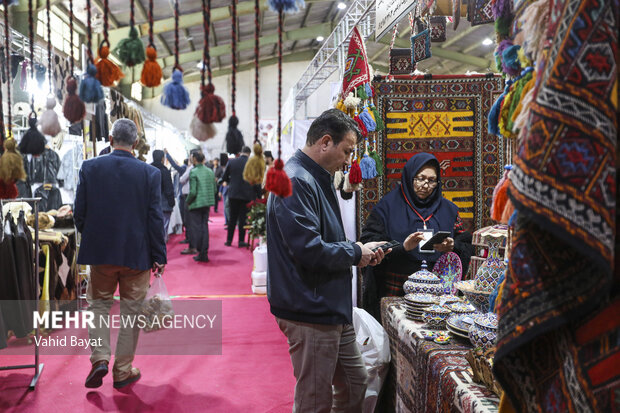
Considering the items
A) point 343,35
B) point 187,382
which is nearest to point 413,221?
point 187,382

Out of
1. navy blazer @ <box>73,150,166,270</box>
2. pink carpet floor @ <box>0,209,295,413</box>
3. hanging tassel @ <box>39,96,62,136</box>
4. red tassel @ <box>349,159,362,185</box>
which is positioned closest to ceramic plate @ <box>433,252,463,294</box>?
red tassel @ <box>349,159,362,185</box>

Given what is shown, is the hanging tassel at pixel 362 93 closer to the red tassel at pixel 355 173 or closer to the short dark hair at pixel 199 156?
the red tassel at pixel 355 173

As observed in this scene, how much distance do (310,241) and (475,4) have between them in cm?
161

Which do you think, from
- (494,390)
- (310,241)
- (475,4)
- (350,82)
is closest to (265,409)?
(310,241)

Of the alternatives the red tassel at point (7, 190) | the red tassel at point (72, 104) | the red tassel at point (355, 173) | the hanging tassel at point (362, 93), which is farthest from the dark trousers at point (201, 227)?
the red tassel at point (72, 104)

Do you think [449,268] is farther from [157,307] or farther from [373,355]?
[157,307]

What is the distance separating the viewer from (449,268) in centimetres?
273

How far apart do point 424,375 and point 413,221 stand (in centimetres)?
133

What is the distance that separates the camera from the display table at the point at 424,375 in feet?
4.60

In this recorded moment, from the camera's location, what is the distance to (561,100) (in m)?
0.73

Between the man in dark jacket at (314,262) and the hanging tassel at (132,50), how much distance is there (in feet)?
2.82

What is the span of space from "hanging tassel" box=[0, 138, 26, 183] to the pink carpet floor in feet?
6.27

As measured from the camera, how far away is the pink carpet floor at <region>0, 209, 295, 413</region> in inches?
107

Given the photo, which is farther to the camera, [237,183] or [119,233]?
[237,183]
